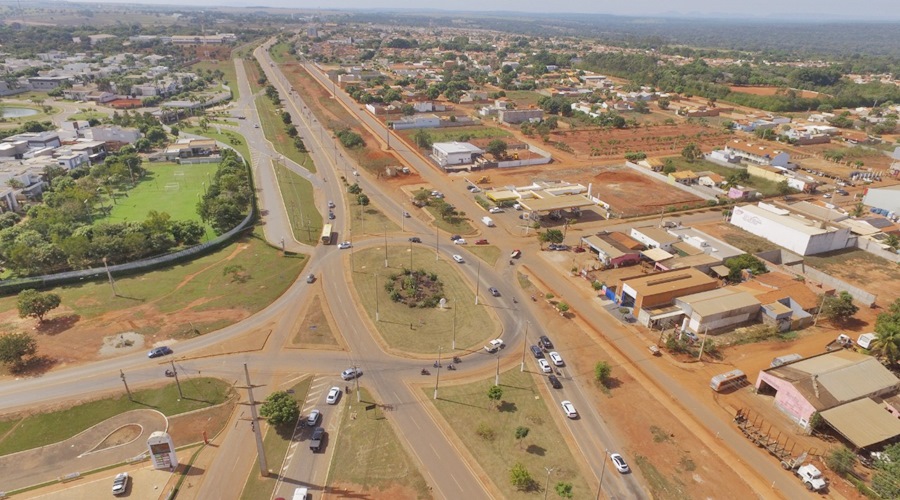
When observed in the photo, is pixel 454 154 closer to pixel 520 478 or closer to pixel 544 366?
pixel 544 366

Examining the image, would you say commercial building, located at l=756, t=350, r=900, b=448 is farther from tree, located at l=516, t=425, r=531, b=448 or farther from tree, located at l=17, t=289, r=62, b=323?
tree, located at l=17, t=289, r=62, b=323

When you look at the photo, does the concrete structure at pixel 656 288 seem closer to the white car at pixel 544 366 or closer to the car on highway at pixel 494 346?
the white car at pixel 544 366

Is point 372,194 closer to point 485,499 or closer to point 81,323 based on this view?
point 81,323

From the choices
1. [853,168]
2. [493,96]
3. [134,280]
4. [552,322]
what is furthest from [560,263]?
[493,96]

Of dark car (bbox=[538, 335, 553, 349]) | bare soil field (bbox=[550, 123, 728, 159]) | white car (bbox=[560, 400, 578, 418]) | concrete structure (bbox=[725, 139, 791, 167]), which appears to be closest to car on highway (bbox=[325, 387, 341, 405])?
white car (bbox=[560, 400, 578, 418])

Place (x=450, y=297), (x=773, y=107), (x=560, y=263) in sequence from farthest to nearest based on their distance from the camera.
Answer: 1. (x=773, y=107)
2. (x=560, y=263)
3. (x=450, y=297)

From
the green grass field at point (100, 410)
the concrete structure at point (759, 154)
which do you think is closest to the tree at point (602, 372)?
the green grass field at point (100, 410)
